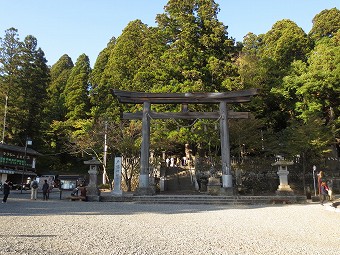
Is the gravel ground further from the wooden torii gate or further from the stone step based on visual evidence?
the wooden torii gate

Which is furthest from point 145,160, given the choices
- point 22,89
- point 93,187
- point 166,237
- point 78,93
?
point 22,89

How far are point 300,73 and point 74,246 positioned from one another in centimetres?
2427

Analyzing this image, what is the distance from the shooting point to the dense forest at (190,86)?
21.9 meters

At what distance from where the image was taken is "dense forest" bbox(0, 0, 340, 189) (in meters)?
21.9

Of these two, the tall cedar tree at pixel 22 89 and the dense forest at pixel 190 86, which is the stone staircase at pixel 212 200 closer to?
the dense forest at pixel 190 86

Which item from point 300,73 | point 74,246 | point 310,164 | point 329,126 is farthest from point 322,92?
point 74,246

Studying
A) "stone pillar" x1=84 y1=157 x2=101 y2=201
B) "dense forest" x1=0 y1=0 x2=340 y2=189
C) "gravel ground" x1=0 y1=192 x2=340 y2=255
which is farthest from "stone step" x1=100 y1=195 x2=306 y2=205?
"gravel ground" x1=0 y1=192 x2=340 y2=255

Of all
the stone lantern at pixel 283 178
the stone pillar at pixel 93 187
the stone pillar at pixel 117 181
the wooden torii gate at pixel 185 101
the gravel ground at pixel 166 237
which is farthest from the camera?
the wooden torii gate at pixel 185 101

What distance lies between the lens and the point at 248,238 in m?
6.01

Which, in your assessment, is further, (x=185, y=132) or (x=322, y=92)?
(x=322, y=92)

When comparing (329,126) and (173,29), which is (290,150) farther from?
(173,29)

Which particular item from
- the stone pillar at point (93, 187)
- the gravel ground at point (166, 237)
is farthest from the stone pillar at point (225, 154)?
the gravel ground at point (166, 237)

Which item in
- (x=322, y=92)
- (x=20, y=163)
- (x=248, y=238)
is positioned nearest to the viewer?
(x=248, y=238)

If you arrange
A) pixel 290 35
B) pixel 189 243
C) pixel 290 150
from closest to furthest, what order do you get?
pixel 189 243 < pixel 290 150 < pixel 290 35
